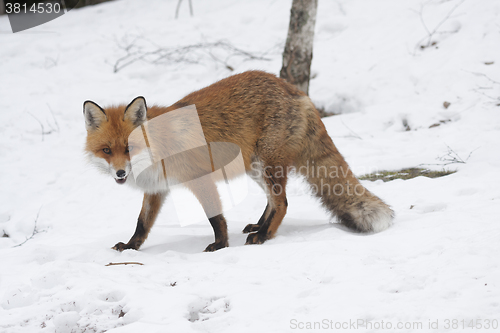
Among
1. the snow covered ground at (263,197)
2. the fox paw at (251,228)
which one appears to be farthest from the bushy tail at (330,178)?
the fox paw at (251,228)

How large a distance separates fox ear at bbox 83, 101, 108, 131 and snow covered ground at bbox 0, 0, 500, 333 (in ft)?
3.99

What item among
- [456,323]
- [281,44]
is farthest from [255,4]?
[456,323]

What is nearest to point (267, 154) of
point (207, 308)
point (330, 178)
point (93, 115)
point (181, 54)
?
point (330, 178)

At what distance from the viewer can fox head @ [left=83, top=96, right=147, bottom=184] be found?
3367 millimetres

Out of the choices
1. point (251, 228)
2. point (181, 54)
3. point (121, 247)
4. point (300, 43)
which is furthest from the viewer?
point (181, 54)

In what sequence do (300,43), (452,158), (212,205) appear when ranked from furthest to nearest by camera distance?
(300,43)
(452,158)
(212,205)

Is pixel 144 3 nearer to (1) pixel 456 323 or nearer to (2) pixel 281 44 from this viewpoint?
(2) pixel 281 44

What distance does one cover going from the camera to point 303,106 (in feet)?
13.6

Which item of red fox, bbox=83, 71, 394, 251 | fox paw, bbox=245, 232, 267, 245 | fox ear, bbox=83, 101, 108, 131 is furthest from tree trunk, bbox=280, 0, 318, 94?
fox ear, bbox=83, 101, 108, 131

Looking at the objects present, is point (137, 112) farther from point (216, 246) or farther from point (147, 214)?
point (216, 246)

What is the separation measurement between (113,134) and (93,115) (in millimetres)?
281

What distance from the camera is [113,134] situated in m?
3.42

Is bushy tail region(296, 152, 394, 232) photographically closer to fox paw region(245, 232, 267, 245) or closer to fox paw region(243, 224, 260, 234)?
fox paw region(245, 232, 267, 245)

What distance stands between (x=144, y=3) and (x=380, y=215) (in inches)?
508
